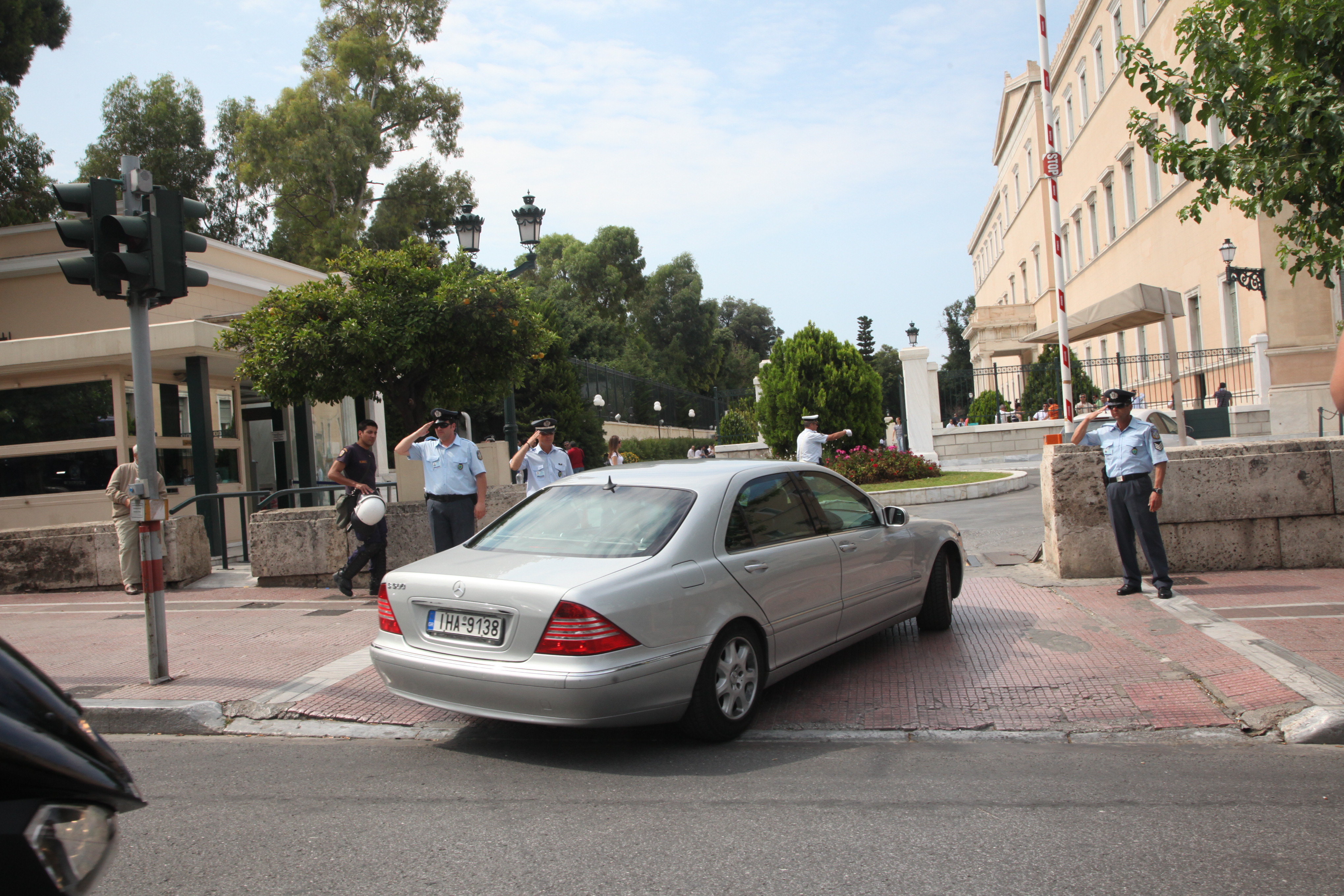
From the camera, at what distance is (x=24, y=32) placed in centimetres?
2583

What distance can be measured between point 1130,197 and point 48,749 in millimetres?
39959

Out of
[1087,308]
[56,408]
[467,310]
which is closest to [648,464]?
[467,310]

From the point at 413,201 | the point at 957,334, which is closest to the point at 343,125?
the point at 413,201

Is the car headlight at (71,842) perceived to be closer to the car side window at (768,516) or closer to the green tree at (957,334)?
the car side window at (768,516)

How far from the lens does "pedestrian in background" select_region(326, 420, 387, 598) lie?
29.2 ft

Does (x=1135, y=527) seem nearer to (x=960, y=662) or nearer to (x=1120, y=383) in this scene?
(x=960, y=662)

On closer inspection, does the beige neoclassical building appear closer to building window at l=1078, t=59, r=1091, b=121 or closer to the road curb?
building window at l=1078, t=59, r=1091, b=121

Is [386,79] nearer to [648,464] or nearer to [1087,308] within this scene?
[1087,308]

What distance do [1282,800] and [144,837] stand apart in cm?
457

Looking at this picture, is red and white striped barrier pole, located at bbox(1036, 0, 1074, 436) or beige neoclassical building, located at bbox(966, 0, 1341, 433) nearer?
red and white striped barrier pole, located at bbox(1036, 0, 1074, 436)

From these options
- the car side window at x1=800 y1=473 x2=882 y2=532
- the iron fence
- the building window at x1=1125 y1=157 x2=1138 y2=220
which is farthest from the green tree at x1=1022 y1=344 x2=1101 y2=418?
the car side window at x1=800 y1=473 x2=882 y2=532

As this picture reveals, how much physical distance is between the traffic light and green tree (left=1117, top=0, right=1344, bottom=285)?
8731 mm

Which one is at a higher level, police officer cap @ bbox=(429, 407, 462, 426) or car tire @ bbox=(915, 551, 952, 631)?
police officer cap @ bbox=(429, 407, 462, 426)

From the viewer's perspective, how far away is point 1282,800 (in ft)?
12.7
